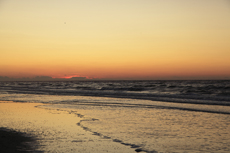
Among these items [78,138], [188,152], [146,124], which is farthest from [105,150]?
[146,124]

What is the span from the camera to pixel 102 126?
1194 centimetres

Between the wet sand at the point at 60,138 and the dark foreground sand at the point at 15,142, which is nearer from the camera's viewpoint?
the dark foreground sand at the point at 15,142

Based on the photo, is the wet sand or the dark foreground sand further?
the wet sand

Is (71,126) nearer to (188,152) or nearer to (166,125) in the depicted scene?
(166,125)

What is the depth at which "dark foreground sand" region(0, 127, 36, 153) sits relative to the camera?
25.7 ft

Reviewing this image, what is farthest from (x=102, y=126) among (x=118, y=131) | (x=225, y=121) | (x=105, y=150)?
(x=225, y=121)

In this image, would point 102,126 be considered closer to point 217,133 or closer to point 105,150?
point 105,150

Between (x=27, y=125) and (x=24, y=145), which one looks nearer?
(x=24, y=145)

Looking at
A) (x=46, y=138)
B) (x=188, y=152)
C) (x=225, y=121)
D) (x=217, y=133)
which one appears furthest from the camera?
(x=225, y=121)

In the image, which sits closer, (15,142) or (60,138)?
(15,142)

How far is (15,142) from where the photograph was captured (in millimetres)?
8789

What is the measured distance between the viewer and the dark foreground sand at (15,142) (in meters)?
7.85

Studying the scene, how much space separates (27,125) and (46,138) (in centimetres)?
316

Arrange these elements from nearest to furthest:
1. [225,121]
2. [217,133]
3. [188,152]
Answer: [188,152], [217,133], [225,121]
